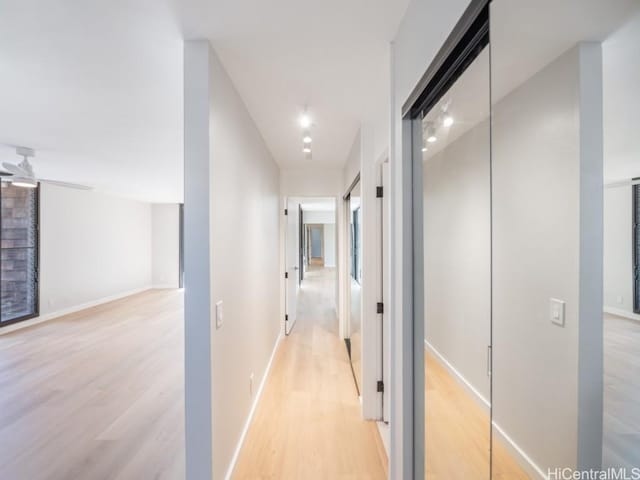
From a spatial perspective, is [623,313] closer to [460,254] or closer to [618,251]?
[618,251]

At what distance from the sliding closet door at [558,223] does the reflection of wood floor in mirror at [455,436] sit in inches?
1.0

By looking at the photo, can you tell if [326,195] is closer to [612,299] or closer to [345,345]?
[345,345]

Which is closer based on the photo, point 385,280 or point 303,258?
point 385,280

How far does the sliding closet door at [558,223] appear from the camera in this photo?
43cm

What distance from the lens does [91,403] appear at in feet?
8.47

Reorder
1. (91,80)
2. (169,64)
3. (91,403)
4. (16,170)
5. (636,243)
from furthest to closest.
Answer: (16,170) < (91,403) < (91,80) < (169,64) < (636,243)

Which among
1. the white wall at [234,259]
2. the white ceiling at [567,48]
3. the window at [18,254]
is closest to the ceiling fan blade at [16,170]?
the window at [18,254]

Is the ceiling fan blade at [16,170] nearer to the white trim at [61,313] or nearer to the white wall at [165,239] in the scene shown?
the white trim at [61,313]

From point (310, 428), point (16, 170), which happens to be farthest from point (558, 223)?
point (16, 170)

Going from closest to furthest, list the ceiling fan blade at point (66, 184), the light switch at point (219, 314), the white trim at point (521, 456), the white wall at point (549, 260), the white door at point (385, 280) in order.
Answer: the white wall at point (549, 260) < the white trim at point (521, 456) < the light switch at point (219, 314) < the white door at point (385, 280) < the ceiling fan blade at point (66, 184)

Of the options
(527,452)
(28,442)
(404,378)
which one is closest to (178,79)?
(404,378)

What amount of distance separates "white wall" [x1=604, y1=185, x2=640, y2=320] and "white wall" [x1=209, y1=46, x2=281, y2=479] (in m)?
1.44

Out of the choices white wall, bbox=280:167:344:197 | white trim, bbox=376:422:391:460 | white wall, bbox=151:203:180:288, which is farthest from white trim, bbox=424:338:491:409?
white wall, bbox=151:203:180:288

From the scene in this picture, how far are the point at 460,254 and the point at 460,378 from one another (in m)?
0.47
